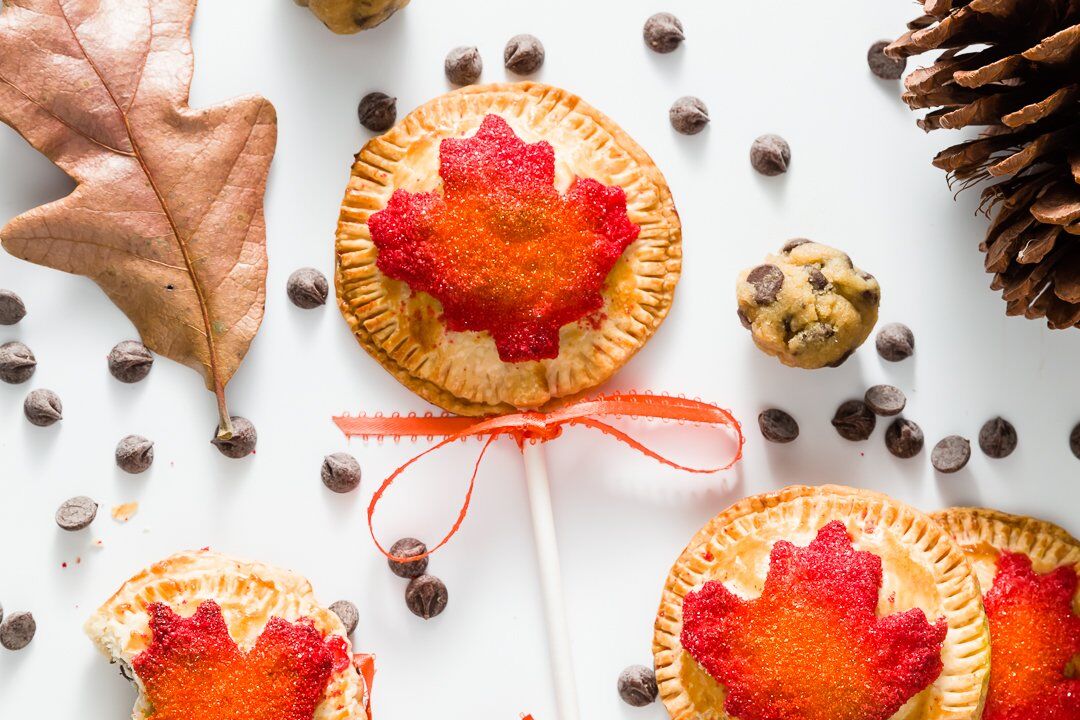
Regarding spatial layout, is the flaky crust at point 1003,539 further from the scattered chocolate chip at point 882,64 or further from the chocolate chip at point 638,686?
the scattered chocolate chip at point 882,64

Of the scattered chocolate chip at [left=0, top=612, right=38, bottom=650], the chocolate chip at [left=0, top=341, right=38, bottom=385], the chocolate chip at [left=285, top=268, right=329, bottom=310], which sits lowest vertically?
the scattered chocolate chip at [left=0, top=612, right=38, bottom=650]

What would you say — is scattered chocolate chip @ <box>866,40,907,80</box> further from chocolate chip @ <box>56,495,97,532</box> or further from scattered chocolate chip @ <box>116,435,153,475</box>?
chocolate chip @ <box>56,495,97,532</box>

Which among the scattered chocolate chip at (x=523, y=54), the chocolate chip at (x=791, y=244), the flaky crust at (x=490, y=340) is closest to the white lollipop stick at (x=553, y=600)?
the flaky crust at (x=490, y=340)

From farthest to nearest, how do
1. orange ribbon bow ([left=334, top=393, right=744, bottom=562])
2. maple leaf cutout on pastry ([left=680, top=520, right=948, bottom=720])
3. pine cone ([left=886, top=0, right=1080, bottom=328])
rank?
orange ribbon bow ([left=334, top=393, right=744, bottom=562]) → maple leaf cutout on pastry ([left=680, top=520, right=948, bottom=720]) → pine cone ([left=886, top=0, right=1080, bottom=328])

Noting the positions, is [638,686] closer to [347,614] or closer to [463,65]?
[347,614]

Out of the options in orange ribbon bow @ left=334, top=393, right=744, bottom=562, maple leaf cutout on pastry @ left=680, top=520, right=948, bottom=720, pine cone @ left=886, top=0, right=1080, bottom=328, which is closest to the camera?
pine cone @ left=886, top=0, right=1080, bottom=328

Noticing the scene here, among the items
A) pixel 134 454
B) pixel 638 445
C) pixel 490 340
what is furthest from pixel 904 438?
pixel 134 454

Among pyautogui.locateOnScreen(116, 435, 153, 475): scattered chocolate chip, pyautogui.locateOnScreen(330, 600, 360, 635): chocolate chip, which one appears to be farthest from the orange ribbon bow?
pyautogui.locateOnScreen(116, 435, 153, 475): scattered chocolate chip
